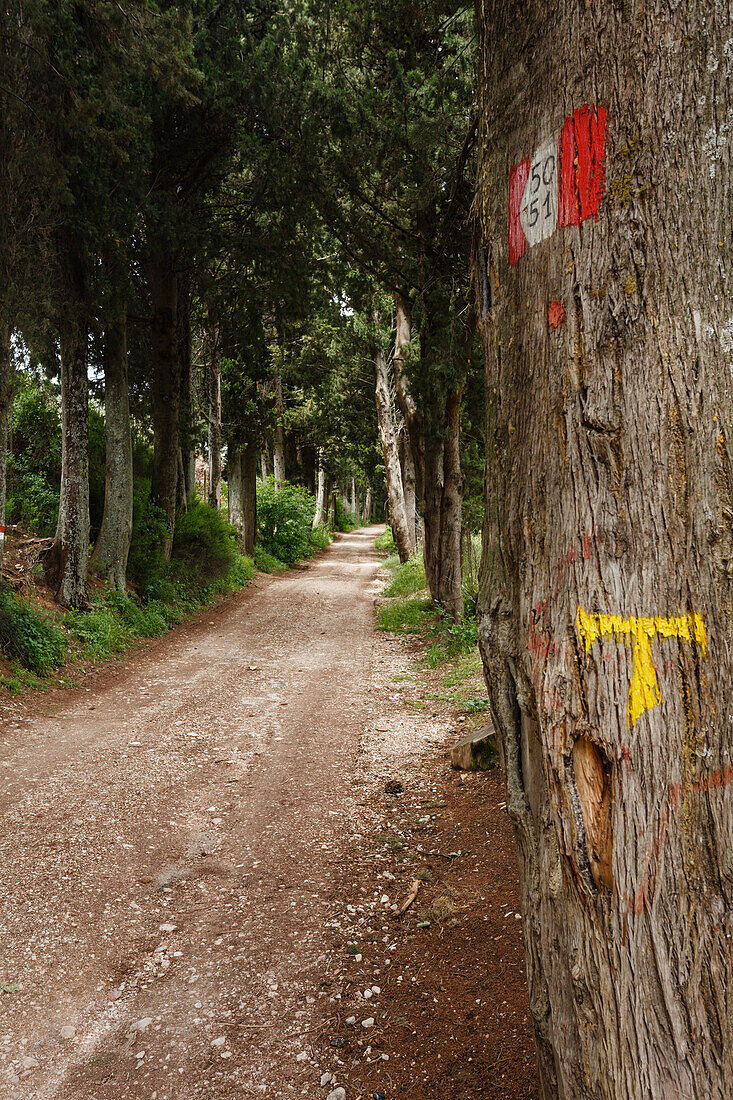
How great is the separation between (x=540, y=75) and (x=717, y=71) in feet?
1.44

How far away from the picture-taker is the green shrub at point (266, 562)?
2011 centimetres

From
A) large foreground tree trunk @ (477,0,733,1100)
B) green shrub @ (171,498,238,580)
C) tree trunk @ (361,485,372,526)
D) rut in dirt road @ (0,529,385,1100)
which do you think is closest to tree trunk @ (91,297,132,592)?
green shrub @ (171,498,238,580)

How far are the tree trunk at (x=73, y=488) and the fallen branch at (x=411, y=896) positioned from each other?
6.93 meters

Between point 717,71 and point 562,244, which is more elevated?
point 717,71

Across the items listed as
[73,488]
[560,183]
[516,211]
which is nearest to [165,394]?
[73,488]

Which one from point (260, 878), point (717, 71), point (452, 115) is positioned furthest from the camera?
point (452, 115)

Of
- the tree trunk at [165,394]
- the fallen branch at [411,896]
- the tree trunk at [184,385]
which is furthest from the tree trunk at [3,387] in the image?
the fallen branch at [411,896]

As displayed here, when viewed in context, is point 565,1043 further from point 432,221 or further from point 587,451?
point 432,221

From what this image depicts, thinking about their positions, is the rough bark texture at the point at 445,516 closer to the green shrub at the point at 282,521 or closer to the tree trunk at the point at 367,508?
the green shrub at the point at 282,521

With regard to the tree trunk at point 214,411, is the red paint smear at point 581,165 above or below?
below

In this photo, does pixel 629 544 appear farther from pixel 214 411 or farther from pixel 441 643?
pixel 214 411

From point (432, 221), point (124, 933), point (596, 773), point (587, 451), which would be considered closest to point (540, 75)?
point (587, 451)

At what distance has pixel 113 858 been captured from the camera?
13.8ft

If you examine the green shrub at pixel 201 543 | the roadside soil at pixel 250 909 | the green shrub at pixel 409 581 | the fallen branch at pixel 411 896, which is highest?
the green shrub at pixel 201 543
